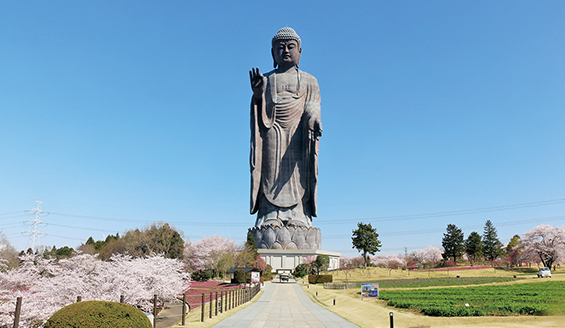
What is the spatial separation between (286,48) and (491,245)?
49.2 metres

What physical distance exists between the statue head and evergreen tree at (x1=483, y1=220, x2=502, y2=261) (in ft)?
149

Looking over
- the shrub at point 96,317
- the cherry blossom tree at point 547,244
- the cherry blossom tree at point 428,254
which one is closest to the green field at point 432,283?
the cherry blossom tree at point 547,244

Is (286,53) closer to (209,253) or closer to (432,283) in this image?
(209,253)

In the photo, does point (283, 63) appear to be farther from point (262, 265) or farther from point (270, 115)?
point (262, 265)

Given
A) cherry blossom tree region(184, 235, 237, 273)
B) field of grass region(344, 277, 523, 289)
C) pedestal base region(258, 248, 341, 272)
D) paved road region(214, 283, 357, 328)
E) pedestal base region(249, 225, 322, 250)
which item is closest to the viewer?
paved road region(214, 283, 357, 328)

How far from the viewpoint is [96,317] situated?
27.6 ft

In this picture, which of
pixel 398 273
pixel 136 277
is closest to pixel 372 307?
pixel 136 277

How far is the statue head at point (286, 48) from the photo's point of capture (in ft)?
200

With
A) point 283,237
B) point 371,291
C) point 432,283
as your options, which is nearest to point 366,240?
point 283,237

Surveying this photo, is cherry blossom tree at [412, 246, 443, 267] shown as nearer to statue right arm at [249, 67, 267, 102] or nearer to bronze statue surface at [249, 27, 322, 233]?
bronze statue surface at [249, 27, 322, 233]

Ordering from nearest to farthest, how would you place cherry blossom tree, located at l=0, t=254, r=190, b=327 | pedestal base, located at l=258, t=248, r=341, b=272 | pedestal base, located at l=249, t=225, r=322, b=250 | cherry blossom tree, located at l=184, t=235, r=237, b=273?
cherry blossom tree, located at l=0, t=254, r=190, b=327 < cherry blossom tree, located at l=184, t=235, r=237, b=273 < pedestal base, located at l=258, t=248, r=341, b=272 < pedestal base, located at l=249, t=225, r=322, b=250

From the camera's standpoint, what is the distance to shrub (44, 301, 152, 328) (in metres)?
8.16

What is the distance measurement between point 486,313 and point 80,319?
13267 millimetres

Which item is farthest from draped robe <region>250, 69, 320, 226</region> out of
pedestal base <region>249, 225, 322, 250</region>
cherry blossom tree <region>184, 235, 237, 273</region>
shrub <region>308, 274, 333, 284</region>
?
shrub <region>308, 274, 333, 284</region>
